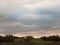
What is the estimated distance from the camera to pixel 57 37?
32188mm

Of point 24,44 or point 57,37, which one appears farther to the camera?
point 57,37

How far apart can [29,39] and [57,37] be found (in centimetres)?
378

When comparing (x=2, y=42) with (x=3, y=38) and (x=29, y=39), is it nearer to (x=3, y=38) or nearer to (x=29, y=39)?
(x=3, y=38)

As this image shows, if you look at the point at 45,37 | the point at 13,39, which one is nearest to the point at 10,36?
the point at 13,39

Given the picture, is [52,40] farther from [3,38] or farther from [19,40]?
[3,38]

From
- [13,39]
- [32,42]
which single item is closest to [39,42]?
[32,42]

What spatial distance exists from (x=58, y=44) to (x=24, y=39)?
449cm

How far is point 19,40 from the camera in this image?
3136 centimetres

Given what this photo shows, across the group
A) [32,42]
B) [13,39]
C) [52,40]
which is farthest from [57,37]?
[13,39]

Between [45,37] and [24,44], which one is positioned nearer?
[24,44]

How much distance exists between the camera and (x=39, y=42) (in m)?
31.2

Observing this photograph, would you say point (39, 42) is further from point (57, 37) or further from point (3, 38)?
point (3, 38)

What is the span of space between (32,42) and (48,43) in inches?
80.8

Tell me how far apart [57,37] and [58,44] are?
1.94m
